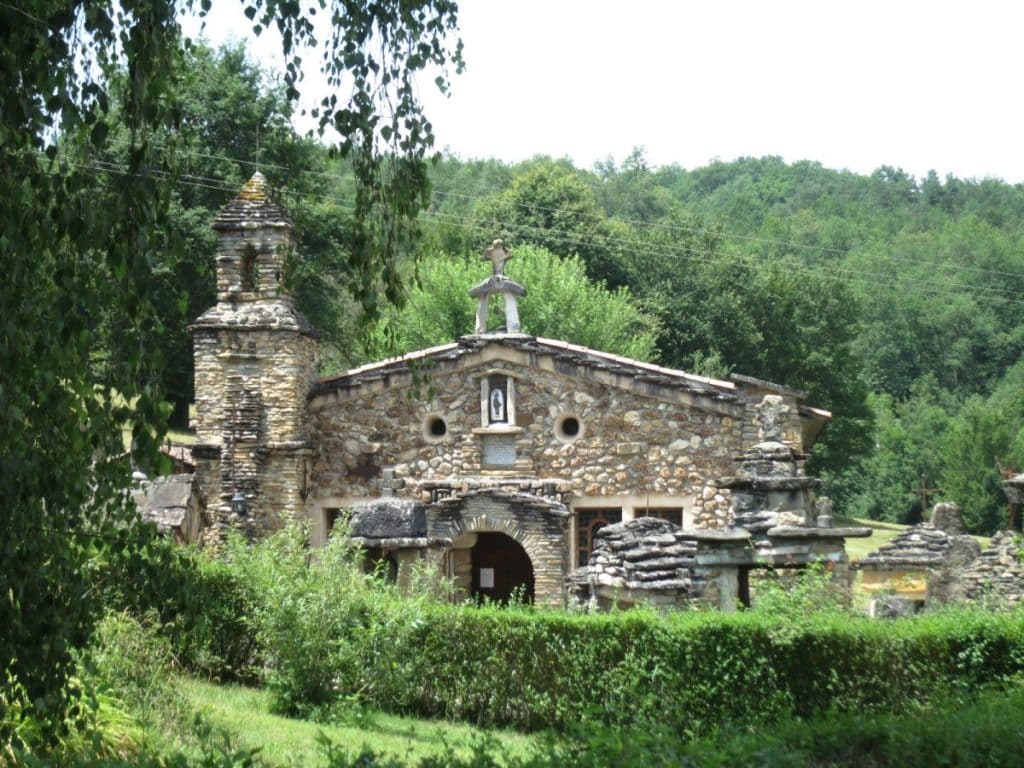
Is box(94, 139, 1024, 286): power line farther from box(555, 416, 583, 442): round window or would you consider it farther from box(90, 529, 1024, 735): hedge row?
box(90, 529, 1024, 735): hedge row

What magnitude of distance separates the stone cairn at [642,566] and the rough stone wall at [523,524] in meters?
2.88

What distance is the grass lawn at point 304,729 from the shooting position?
1016 cm

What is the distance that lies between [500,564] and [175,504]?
6641 mm

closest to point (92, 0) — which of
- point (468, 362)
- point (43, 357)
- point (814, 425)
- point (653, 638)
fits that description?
point (43, 357)

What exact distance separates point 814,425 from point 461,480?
714 centimetres

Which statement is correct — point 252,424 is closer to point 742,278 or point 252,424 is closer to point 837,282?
point 742,278

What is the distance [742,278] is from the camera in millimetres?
46312

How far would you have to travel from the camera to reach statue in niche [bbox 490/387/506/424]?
21766 millimetres

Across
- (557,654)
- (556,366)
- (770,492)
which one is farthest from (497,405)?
(557,654)

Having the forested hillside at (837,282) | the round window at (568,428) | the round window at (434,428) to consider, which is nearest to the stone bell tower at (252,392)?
the round window at (434,428)

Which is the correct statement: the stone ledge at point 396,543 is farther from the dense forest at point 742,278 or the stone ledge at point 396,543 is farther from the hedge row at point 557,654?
the dense forest at point 742,278

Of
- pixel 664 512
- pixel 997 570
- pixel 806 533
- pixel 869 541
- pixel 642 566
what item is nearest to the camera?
pixel 806 533

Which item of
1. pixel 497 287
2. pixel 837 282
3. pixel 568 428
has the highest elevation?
pixel 837 282

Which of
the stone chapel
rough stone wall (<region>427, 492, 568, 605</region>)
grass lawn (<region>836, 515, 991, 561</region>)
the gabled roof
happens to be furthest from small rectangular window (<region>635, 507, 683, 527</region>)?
grass lawn (<region>836, 515, 991, 561</region>)
